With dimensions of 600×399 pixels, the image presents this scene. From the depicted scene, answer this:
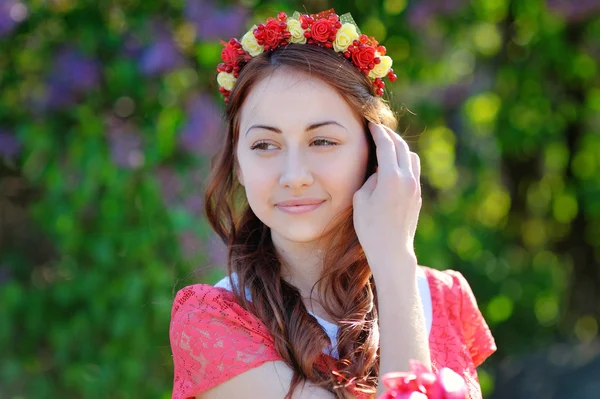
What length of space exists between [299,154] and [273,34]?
337 mm

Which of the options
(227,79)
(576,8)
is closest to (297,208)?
(227,79)

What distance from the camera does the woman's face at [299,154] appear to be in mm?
1831

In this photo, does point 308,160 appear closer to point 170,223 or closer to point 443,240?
point 170,223

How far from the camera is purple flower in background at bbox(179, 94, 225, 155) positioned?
132 inches

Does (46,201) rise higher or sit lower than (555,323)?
higher

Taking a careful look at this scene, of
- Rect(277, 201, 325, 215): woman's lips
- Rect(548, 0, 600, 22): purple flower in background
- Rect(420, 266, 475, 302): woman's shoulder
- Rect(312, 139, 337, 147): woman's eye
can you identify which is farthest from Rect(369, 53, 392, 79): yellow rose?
Rect(548, 0, 600, 22): purple flower in background

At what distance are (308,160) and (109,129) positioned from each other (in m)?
1.88

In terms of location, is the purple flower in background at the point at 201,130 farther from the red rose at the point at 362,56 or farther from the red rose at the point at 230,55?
the red rose at the point at 362,56

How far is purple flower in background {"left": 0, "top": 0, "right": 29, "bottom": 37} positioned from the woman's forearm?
246 centimetres

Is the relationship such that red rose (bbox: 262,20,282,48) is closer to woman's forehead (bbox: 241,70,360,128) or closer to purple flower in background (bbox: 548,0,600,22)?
woman's forehead (bbox: 241,70,360,128)

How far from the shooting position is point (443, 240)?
148 inches

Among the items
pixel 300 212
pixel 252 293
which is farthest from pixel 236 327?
pixel 300 212

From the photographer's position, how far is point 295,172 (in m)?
1.80

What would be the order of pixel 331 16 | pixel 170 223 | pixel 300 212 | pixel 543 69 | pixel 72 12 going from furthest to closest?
pixel 543 69 < pixel 72 12 < pixel 170 223 < pixel 331 16 < pixel 300 212
